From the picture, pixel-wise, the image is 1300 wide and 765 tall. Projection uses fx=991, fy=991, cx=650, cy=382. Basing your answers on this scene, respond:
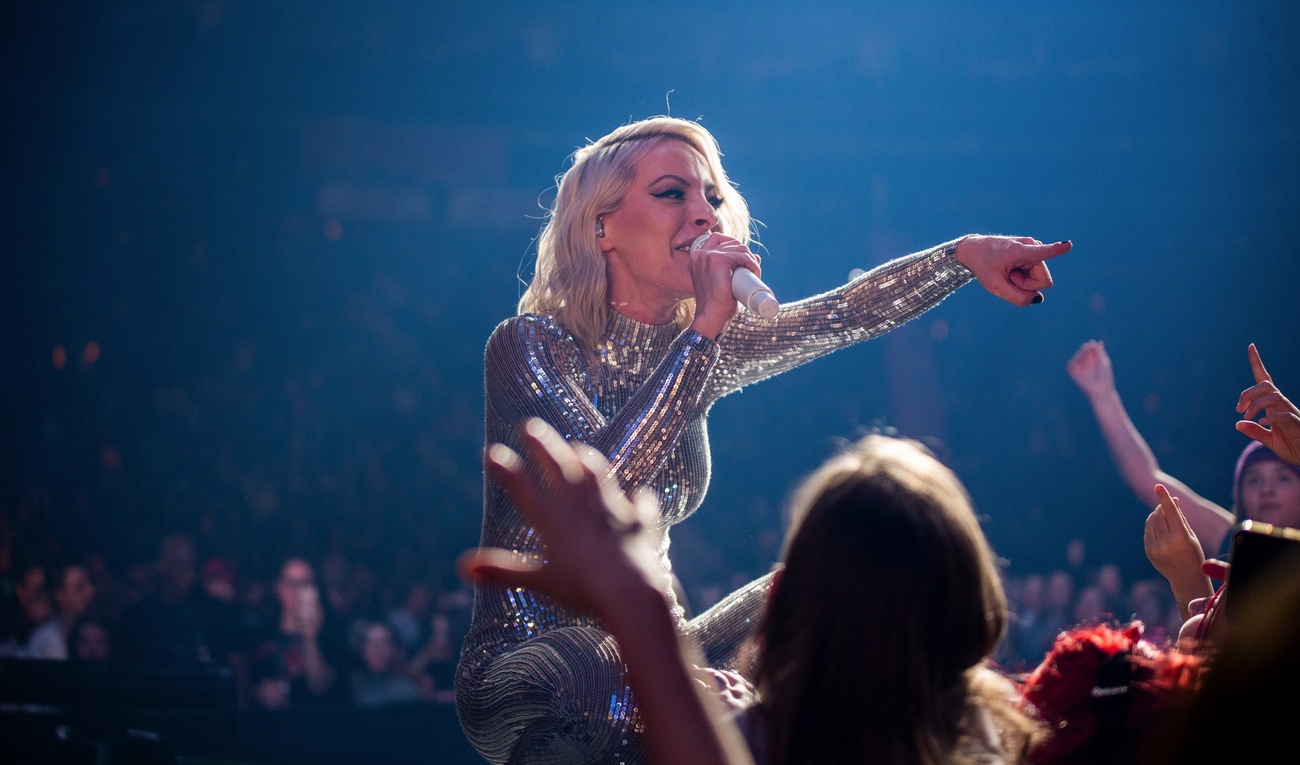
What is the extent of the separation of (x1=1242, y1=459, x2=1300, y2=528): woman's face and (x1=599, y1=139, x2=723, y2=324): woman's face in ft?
5.82

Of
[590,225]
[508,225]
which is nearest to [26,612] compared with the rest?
[508,225]

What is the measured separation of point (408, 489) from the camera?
7.36m

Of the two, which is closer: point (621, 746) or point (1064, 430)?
point (621, 746)

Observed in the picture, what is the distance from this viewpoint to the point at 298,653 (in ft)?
18.8

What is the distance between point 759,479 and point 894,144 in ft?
9.21

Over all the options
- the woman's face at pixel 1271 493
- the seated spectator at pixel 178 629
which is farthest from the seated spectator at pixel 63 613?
the woman's face at pixel 1271 493

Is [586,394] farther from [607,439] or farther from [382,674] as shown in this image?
[382,674]

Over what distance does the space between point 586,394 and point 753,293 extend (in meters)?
0.46

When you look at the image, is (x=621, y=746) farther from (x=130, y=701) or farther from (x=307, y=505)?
(x=307, y=505)

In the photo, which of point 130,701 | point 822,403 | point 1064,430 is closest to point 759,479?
point 822,403

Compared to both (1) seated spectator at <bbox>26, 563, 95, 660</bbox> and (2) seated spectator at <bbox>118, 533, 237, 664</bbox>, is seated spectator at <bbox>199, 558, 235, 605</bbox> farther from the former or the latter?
(1) seated spectator at <bbox>26, 563, 95, 660</bbox>

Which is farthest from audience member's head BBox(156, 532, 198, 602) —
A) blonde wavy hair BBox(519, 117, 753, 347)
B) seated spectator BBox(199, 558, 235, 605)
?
blonde wavy hair BBox(519, 117, 753, 347)

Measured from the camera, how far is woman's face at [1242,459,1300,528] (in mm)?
2721

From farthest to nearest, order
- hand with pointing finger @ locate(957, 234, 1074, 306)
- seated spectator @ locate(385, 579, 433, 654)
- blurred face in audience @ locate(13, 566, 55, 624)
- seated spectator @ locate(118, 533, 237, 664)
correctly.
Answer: seated spectator @ locate(385, 579, 433, 654) → blurred face in audience @ locate(13, 566, 55, 624) → seated spectator @ locate(118, 533, 237, 664) → hand with pointing finger @ locate(957, 234, 1074, 306)
